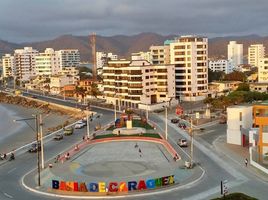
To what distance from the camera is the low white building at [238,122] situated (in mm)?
54875

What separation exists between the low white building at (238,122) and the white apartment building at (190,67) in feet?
Result: 171

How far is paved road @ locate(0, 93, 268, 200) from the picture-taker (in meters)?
35.8

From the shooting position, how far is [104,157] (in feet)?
167

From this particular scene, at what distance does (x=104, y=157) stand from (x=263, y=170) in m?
18.0

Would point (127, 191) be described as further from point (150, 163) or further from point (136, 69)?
point (136, 69)

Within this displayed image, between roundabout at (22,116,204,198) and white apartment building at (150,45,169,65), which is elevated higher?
white apartment building at (150,45,169,65)

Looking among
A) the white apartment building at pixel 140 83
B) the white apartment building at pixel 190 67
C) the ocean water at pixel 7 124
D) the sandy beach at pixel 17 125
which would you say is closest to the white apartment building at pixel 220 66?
the white apartment building at pixel 190 67

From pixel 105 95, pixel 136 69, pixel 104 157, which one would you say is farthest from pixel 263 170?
pixel 105 95

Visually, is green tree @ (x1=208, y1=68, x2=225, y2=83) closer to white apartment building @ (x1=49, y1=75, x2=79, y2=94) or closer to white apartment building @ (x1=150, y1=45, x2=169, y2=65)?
white apartment building @ (x1=150, y1=45, x2=169, y2=65)

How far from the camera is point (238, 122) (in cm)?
5528

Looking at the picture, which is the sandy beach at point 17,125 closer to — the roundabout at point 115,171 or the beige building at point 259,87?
the roundabout at point 115,171

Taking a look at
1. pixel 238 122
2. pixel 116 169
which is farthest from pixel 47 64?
pixel 116 169

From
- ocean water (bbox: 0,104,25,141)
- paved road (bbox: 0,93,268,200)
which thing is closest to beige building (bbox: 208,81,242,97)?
ocean water (bbox: 0,104,25,141)

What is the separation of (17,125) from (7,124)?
4.95 meters
